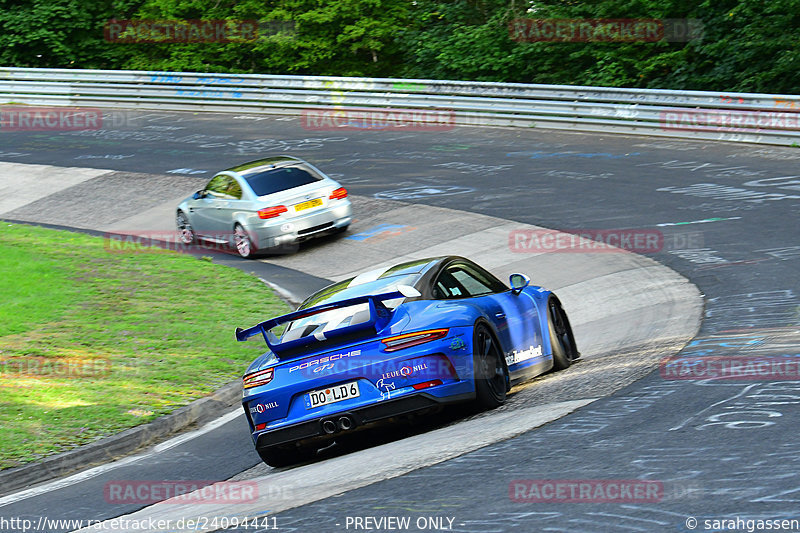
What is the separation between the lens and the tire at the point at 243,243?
18.8 meters

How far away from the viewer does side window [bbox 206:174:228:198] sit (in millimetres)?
19391

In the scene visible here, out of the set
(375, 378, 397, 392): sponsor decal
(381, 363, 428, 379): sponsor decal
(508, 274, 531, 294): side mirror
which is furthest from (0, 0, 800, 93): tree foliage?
(375, 378, 397, 392): sponsor decal

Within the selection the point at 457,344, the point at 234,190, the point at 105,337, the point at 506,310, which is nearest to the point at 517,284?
the point at 506,310

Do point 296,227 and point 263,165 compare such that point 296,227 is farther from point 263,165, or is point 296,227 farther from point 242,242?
point 263,165

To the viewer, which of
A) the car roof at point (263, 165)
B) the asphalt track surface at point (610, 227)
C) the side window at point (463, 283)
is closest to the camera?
the asphalt track surface at point (610, 227)

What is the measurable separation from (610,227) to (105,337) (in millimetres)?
8268

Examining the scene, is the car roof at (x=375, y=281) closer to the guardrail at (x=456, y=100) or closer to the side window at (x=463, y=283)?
the side window at (x=463, y=283)

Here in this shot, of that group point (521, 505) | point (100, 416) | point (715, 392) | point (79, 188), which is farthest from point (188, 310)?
point (79, 188)

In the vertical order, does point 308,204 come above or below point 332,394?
below

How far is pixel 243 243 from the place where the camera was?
1892cm

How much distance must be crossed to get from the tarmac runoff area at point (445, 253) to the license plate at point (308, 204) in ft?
2.71

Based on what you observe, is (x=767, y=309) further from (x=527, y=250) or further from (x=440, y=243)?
(x=440, y=243)

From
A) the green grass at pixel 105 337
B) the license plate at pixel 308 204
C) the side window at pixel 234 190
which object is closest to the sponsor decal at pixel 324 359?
the green grass at pixel 105 337

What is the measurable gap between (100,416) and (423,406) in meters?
3.78
